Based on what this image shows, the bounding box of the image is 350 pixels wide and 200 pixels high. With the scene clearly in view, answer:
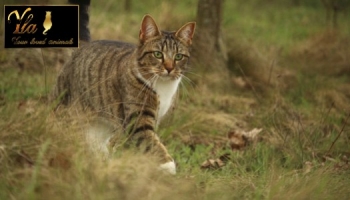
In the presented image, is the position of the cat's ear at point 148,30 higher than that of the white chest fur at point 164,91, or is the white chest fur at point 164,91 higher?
the cat's ear at point 148,30

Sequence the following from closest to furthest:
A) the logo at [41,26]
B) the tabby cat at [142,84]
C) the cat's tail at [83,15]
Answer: the tabby cat at [142,84]
the logo at [41,26]
the cat's tail at [83,15]

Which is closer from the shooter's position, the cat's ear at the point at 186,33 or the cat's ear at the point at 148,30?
the cat's ear at the point at 148,30

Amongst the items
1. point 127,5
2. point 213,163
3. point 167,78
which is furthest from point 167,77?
point 127,5

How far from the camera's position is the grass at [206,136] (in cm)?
338

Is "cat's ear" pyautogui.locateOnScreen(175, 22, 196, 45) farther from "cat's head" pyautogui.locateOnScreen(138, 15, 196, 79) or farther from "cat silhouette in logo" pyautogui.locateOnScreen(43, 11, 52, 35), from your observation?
"cat silhouette in logo" pyautogui.locateOnScreen(43, 11, 52, 35)

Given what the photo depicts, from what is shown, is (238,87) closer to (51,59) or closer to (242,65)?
(242,65)

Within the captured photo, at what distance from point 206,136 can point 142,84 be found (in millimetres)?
1672

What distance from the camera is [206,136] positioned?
6367mm

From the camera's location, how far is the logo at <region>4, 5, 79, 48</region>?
200 inches

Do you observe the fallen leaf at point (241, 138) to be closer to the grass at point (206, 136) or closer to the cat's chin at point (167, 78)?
the grass at point (206, 136)

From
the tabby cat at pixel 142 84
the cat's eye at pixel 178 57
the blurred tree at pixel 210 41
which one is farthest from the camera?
the blurred tree at pixel 210 41

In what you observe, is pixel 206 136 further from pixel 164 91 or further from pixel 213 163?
pixel 164 91

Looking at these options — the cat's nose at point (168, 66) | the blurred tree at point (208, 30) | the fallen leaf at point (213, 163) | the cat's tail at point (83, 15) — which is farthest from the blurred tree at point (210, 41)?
the cat's nose at point (168, 66)

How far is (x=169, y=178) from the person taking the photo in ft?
12.2
